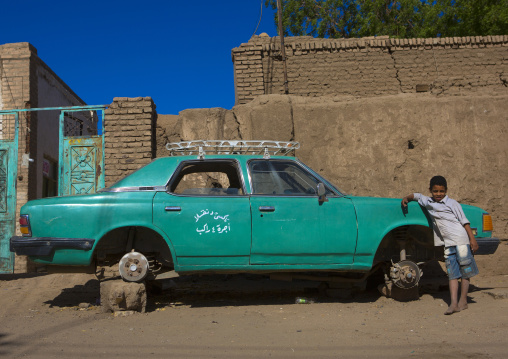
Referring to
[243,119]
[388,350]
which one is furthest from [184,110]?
[388,350]

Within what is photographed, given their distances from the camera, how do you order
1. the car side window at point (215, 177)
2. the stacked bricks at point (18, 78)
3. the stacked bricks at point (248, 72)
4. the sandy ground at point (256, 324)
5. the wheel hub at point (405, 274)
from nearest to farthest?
the sandy ground at point (256, 324) → the wheel hub at point (405, 274) → the car side window at point (215, 177) → the stacked bricks at point (248, 72) → the stacked bricks at point (18, 78)

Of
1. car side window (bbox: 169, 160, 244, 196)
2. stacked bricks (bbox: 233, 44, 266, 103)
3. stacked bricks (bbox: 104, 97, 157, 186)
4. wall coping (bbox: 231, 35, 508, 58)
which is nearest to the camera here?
car side window (bbox: 169, 160, 244, 196)

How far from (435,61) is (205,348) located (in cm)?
→ 738

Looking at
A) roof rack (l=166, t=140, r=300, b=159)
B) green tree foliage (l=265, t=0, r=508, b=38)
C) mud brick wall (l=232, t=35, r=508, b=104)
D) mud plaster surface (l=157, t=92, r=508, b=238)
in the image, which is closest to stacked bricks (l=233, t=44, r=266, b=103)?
mud brick wall (l=232, t=35, r=508, b=104)

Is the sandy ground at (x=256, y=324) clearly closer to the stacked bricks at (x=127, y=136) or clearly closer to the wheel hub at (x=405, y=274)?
the wheel hub at (x=405, y=274)

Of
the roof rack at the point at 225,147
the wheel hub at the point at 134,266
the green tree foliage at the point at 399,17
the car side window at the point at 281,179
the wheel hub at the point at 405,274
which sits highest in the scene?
the green tree foliage at the point at 399,17

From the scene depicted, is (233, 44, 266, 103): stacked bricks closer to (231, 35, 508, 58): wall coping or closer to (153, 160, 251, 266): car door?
(231, 35, 508, 58): wall coping

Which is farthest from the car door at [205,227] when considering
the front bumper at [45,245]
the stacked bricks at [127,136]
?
the stacked bricks at [127,136]

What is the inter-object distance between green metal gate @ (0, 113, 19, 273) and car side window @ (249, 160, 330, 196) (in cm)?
467

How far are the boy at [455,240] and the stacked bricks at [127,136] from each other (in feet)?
13.7

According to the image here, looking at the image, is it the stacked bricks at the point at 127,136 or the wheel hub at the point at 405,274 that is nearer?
the wheel hub at the point at 405,274

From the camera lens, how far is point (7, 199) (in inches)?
313

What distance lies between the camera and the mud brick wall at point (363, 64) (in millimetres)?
8734

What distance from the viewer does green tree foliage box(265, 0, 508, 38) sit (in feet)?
57.1
